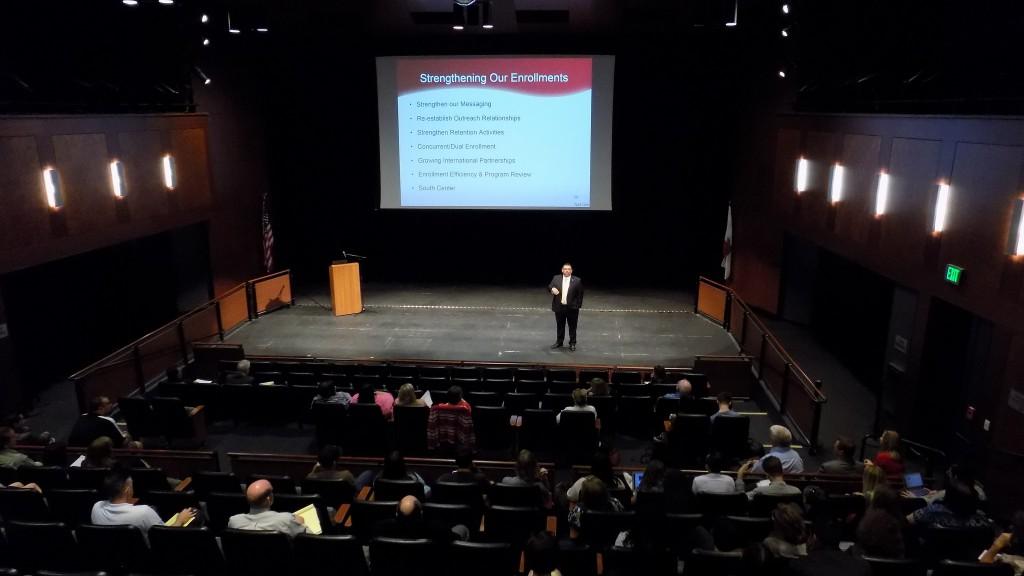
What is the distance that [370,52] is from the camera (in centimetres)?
1570

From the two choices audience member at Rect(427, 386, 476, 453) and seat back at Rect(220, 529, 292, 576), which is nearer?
seat back at Rect(220, 529, 292, 576)

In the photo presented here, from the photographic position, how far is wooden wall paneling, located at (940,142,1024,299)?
6930mm

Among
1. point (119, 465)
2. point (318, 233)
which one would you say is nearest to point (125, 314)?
point (318, 233)

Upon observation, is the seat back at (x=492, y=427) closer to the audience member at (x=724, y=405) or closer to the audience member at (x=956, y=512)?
the audience member at (x=724, y=405)

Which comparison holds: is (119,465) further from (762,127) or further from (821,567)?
(762,127)

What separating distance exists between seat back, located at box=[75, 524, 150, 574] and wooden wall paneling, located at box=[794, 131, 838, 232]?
10442 mm

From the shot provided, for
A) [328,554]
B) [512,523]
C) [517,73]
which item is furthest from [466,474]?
[517,73]

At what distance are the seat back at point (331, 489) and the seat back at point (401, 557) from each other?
1204 millimetres

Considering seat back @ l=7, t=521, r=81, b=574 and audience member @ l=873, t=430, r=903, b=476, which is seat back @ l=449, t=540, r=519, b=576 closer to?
seat back @ l=7, t=521, r=81, b=574

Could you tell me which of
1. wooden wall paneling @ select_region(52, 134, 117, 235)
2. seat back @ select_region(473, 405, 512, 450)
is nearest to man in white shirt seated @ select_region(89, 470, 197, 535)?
seat back @ select_region(473, 405, 512, 450)

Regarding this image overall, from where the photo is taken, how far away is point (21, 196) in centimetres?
923

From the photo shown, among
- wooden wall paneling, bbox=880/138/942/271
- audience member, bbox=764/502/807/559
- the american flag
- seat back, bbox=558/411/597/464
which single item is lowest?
seat back, bbox=558/411/597/464

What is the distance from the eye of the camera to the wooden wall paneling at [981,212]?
6930 millimetres

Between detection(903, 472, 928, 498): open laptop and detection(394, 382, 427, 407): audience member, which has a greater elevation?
detection(394, 382, 427, 407): audience member
